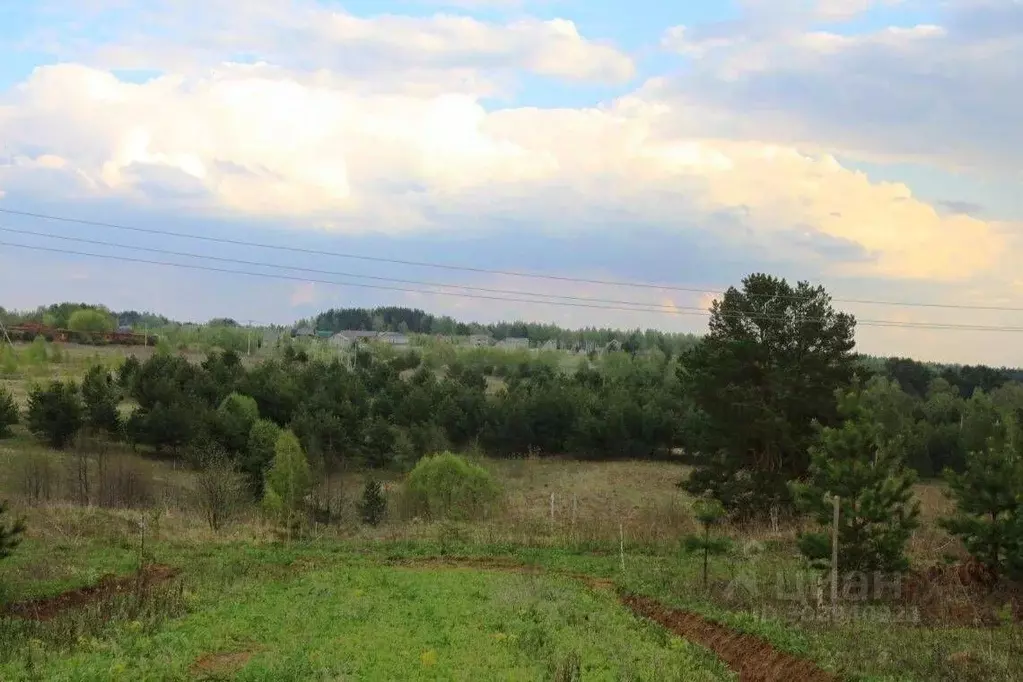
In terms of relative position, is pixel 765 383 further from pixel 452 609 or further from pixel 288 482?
pixel 452 609

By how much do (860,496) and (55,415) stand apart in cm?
5350

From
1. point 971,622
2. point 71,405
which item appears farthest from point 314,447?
point 971,622

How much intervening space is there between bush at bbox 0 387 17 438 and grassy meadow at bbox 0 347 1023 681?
3272cm

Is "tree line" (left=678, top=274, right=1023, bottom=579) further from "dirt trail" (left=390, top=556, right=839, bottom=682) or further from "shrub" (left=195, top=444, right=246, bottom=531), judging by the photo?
"shrub" (left=195, top=444, right=246, bottom=531)

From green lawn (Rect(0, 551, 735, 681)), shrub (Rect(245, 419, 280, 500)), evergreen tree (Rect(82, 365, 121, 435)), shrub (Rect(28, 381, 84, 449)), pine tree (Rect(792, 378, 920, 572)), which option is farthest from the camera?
evergreen tree (Rect(82, 365, 121, 435))

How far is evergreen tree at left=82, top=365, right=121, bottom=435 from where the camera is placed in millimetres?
61344

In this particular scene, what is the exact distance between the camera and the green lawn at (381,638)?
11734 millimetres

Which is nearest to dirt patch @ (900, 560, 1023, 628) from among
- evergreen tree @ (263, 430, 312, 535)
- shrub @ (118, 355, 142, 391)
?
evergreen tree @ (263, 430, 312, 535)

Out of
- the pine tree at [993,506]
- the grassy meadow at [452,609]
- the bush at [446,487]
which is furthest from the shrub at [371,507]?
the pine tree at [993,506]

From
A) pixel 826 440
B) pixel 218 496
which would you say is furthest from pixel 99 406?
→ pixel 826 440

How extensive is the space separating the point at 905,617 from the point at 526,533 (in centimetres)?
1303

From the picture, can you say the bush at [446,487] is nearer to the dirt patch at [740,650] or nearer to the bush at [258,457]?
the bush at [258,457]

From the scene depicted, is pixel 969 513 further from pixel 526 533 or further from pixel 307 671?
pixel 307 671

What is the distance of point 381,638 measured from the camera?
1403cm
